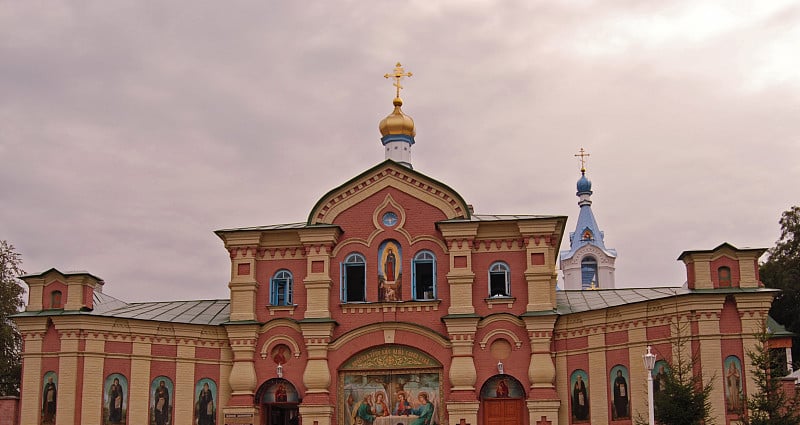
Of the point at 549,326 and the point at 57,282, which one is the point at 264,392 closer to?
the point at 57,282

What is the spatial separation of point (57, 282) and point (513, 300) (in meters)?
14.5

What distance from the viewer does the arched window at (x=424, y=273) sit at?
31047 mm

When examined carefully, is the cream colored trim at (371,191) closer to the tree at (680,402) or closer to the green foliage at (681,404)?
the tree at (680,402)

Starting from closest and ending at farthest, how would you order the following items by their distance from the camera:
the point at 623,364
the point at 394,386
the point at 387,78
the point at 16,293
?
the point at 623,364 < the point at 394,386 < the point at 387,78 < the point at 16,293

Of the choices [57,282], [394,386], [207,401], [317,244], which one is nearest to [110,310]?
[57,282]

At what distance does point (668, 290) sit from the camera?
3061 cm

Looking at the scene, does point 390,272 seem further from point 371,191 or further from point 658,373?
point 658,373

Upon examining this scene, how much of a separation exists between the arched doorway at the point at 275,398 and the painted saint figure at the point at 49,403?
6192 millimetres

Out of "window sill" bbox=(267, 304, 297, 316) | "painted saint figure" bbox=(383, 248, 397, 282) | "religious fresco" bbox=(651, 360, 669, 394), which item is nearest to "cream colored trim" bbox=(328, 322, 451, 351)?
"painted saint figure" bbox=(383, 248, 397, 282)

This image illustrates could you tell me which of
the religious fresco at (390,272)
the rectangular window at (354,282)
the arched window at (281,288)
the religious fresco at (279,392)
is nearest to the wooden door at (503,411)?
the religious fresco at (390,272)

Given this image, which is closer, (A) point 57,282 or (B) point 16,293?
(A) point 57,282

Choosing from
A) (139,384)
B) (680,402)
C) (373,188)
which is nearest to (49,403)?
(139,384)

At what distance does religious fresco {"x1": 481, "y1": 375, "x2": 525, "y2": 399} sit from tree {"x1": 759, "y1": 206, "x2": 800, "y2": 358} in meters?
21.2

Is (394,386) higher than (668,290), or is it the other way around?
(668,290)
